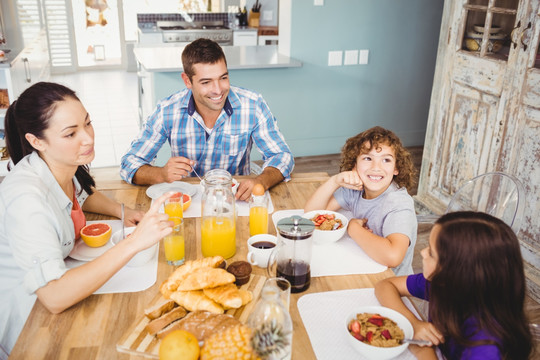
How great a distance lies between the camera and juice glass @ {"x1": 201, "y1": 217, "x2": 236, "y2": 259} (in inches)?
54.1

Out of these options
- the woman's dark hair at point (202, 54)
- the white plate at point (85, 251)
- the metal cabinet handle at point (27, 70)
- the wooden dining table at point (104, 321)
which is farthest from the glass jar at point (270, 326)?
the metal cabinet handle at point (27, 70)

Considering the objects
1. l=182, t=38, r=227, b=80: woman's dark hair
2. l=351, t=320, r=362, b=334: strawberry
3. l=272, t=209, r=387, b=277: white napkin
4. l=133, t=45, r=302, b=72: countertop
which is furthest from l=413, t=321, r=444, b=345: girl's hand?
l=133, t=45, r=302, b=72: countertop

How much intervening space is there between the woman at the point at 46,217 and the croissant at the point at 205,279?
133 mm

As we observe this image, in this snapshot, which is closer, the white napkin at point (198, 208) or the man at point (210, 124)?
the white napkin at point (198, 208)

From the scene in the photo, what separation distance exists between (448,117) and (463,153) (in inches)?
10.8

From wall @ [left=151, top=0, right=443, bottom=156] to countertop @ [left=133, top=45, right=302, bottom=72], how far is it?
0.12 meters

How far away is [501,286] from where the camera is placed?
106 centimetres

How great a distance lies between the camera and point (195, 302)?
3.73 ft

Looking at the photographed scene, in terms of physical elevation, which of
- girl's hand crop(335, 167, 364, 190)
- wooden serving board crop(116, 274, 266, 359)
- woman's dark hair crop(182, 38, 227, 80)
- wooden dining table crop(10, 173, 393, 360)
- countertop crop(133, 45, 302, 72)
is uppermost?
woman's dark hair crop(182, 38, 227, 80)

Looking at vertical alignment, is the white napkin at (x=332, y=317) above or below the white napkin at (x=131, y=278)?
below

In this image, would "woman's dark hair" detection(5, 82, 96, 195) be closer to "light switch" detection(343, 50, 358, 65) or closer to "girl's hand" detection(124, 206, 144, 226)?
"girl's hand" detection(124, 206, 144, 226)

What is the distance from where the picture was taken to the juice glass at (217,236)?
137 centimetres

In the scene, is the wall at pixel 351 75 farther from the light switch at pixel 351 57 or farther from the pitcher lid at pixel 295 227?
the pitcher lid at pixel 295 227

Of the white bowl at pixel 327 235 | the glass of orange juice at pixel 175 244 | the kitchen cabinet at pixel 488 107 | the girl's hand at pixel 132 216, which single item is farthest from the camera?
the kitchen cabinet at pixel 488 107
